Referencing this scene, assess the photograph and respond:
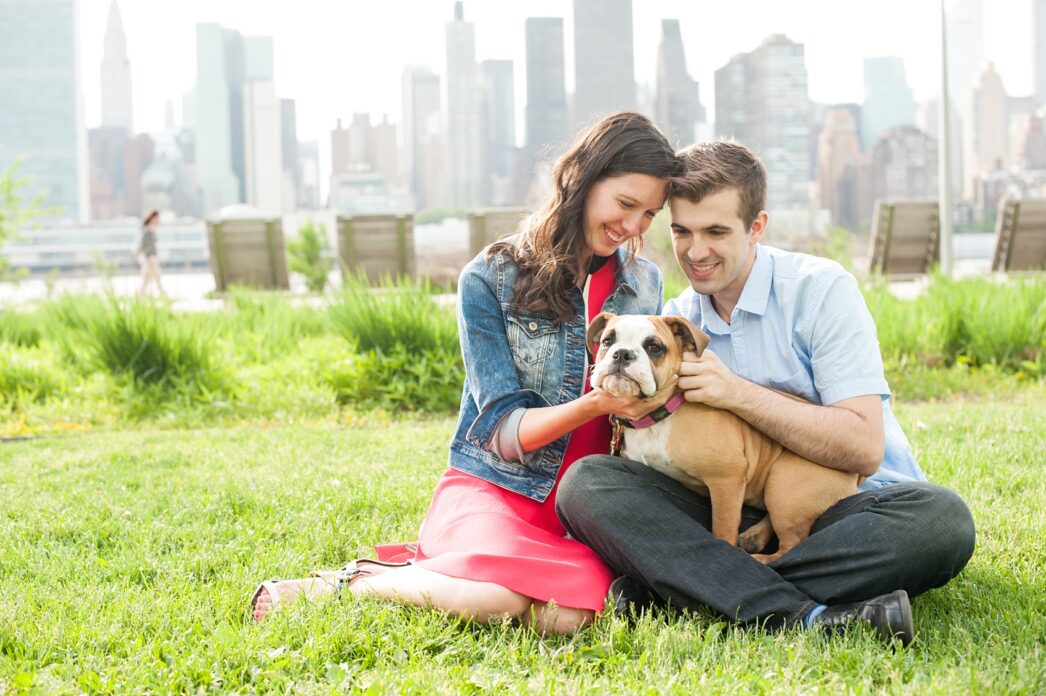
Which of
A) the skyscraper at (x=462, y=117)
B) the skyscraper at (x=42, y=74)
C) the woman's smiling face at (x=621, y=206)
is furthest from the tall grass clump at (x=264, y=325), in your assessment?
the skyscraper at (x=42, y=74)

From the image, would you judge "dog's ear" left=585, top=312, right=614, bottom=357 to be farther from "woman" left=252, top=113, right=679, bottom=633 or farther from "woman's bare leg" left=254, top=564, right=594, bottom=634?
"woman's bare leg" left=254, top=564, right=594, bottom=634

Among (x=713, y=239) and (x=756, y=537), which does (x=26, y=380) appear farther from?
(x=756, y=537)

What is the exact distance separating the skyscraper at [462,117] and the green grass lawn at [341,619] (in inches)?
3269

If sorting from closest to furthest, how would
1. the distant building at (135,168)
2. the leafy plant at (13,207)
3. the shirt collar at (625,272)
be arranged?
the shirt collar at (625,272), the leafy plant at (13,207), the distant building at (135,168)

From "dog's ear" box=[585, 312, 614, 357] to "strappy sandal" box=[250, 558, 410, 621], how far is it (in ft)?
3.29

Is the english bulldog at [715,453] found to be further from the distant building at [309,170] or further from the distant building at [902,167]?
the distant building at [309,170]

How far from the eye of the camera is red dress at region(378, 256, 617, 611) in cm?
297

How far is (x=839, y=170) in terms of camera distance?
73.6 metres

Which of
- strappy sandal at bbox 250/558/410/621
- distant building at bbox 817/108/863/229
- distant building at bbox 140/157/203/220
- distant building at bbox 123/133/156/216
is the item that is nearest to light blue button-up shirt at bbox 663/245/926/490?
strappy sandal at bbox 250/558/410/621

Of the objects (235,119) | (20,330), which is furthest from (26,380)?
(235,119)

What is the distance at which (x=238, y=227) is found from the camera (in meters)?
13.6

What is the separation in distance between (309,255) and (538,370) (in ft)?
53.9

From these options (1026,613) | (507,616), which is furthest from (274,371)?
(1026,613)

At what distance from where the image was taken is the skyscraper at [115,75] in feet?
615
